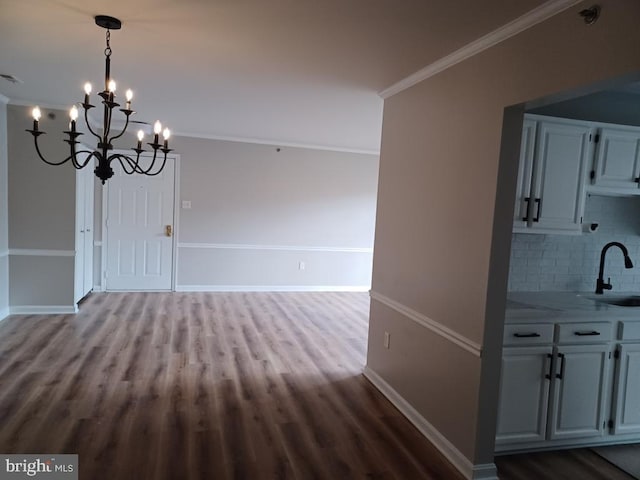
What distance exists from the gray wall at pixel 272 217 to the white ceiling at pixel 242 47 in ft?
7.22

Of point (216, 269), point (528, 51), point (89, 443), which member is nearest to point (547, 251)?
point (528, 51)

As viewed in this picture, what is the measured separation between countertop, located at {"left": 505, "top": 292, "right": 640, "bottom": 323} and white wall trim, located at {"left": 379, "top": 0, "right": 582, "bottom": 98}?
4.88 feet

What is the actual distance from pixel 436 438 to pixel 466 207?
56.8 inches

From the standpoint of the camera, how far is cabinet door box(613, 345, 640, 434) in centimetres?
273

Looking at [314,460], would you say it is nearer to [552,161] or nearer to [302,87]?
[552,161]

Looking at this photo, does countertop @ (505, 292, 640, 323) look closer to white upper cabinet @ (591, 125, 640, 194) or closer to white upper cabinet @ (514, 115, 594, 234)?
white upper cabinet @ (514, 115, 594, 234)

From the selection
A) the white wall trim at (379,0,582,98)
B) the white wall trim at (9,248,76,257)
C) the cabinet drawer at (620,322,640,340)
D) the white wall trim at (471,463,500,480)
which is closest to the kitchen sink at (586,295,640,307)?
the cabinet drawer at (620,322,640,340)

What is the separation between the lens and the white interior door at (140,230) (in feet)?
21.2

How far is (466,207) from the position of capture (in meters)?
2.51

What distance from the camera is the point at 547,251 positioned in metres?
3.22

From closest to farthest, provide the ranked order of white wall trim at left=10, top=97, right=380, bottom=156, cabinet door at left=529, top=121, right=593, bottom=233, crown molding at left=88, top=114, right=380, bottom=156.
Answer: cabinet door at left=529, top=121, right=593, bottom=233
crown molding at left=88, top=114, right=380, bottom=156
white wall trim at left=10, top=97, right=380, bottom=156

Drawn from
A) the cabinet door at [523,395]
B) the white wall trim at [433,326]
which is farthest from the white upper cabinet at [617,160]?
the white wall trim at [433,326]

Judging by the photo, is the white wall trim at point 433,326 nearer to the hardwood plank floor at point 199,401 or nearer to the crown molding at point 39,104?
the hardwood plank floor at point 199,401

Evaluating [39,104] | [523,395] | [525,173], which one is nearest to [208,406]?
[523,395]
